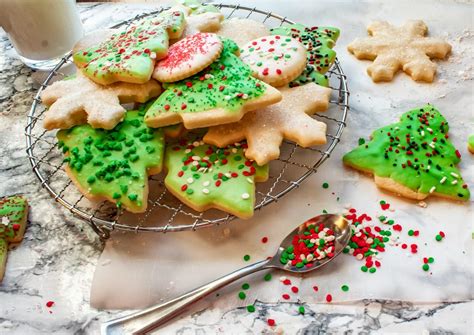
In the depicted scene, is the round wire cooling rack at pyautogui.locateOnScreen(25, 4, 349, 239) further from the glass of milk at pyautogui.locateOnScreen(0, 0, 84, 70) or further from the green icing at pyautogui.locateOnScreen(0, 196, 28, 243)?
the glass of milk at pyautogui.locateOnScreen(0, 0, 84, 70)

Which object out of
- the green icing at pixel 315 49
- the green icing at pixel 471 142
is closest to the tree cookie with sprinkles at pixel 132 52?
the green icing at pixel 315 49

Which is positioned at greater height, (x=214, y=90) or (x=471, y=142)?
(x=214, y=90)

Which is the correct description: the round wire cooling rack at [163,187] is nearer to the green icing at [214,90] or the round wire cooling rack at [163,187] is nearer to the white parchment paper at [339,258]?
the white parchment paper at [339,258]

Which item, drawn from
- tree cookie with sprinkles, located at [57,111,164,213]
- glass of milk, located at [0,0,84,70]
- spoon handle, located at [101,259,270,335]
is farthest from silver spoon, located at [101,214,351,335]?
glass of milk, located at [0,0,84,70]

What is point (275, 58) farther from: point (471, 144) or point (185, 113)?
point (471, 144)

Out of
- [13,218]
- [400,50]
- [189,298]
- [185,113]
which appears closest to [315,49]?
[400,50]

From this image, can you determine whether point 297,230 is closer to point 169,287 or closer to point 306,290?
point 306,290
